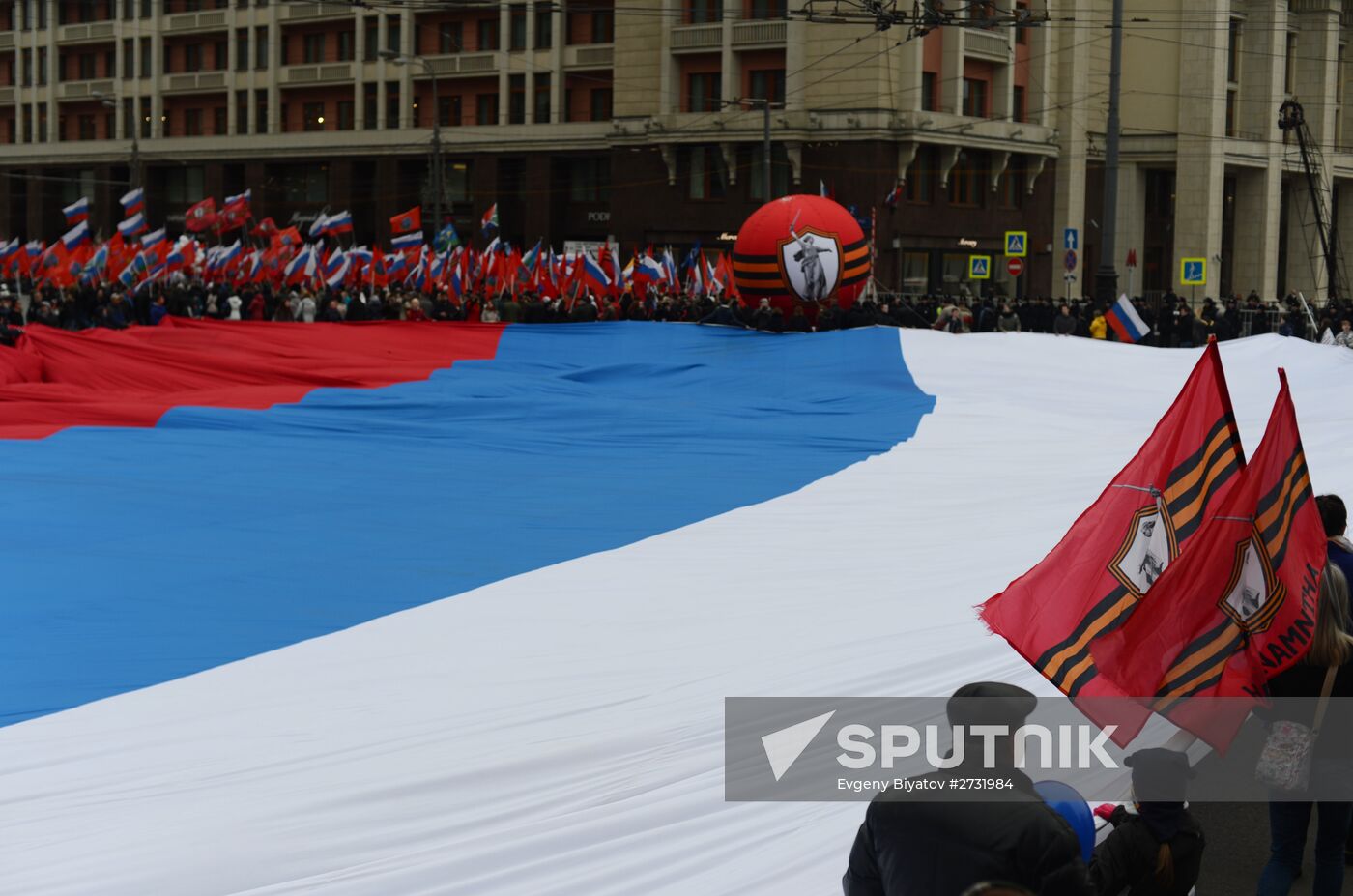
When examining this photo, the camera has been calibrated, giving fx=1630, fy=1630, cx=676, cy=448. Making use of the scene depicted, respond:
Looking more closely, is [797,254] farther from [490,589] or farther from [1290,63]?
[1290,63]

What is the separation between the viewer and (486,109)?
55.8 meters

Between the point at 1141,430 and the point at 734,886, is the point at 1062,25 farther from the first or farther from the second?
the point at 734,886

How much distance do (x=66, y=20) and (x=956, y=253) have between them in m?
40.9

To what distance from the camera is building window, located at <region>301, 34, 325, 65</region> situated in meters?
59.1

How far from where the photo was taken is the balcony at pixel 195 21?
61.7 metres

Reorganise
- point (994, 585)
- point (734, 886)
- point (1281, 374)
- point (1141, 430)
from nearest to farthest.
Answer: point (734, 886) → point (1281, 374) → point (994, 585) → point (1141, 430)

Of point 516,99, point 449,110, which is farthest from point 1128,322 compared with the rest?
point 449,110

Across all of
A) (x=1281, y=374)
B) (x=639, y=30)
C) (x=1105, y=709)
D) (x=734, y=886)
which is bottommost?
(x=734, y=886)

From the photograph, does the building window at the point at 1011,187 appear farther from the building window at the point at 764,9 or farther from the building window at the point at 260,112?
the building window at the point at 260,112

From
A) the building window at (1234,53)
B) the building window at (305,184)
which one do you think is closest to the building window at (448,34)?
the building window at (305,184)

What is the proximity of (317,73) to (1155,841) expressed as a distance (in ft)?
189

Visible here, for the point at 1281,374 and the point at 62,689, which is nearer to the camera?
the point at 1281,374

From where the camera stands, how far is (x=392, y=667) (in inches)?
272

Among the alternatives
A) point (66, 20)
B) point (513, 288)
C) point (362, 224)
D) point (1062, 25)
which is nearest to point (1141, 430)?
point (513, 288)
